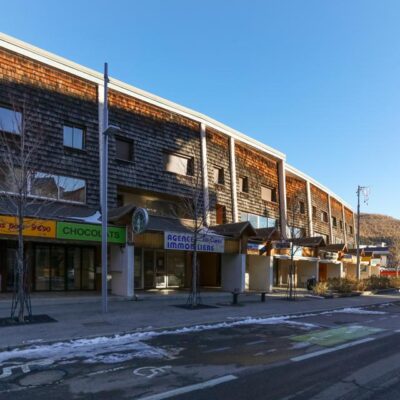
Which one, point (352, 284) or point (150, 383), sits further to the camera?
point (352, 284)

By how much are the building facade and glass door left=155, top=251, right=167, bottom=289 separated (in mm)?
54

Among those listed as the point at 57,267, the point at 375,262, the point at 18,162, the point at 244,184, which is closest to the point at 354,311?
the point at 57,267

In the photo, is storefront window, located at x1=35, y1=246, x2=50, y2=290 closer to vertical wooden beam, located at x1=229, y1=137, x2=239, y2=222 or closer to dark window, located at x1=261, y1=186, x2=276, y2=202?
vertical wooden beam, located at x1=229, y1=137, x2=239, y2=222

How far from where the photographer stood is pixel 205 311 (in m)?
15.8

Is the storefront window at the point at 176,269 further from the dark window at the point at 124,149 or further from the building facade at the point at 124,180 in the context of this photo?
the dark window at the point at 124,149

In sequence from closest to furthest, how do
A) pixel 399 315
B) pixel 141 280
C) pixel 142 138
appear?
1. pixel 399 315
2. pixel 142 138
3. pixel 141 280

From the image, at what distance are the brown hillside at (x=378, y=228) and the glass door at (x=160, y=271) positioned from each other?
69.7 metres

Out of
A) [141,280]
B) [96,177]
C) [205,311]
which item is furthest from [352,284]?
[96,177]

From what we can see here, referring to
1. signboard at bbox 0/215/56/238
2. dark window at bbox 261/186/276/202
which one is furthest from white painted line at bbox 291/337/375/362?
dark window at bbox 261/186/276/202

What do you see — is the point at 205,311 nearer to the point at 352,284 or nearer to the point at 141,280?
the point at 141,280

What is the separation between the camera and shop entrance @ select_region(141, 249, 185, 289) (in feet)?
79.0

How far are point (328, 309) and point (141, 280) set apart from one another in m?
9.76

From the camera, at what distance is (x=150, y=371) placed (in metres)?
7.39

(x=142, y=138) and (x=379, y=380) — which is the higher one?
(x=142, y=138)
